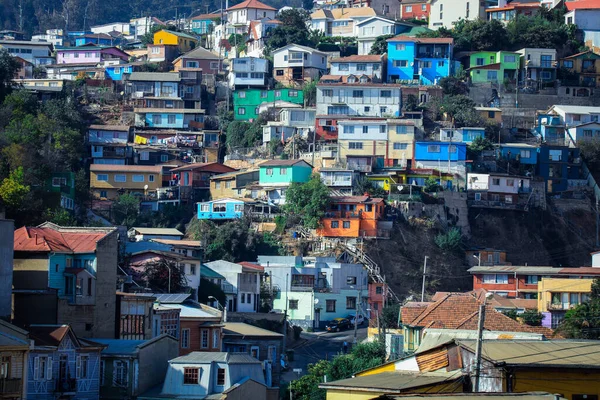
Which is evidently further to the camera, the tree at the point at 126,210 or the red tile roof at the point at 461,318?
the tree at the point at 126,210

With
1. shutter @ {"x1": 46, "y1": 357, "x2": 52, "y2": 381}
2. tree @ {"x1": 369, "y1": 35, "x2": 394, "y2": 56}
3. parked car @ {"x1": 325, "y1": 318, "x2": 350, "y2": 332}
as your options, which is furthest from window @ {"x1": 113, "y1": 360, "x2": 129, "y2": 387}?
tree @ {"x1": 369, "y1": 35, "x2": 394, "y2": 56}

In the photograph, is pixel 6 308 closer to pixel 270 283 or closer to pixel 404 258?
pixel 270 283

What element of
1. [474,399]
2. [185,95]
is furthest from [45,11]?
[474,399]

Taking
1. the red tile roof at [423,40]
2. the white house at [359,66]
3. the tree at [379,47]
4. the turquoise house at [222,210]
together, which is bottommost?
the turquoise house at [222,210]

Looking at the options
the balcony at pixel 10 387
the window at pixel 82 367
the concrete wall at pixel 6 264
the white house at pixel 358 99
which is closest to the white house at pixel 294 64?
the white house at pixel 358 99

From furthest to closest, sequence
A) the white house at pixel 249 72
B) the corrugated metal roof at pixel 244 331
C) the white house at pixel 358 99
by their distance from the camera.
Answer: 1. the white house at pixel 249 72
2. the white house at pixel 358 99
3. the corrugated metal roof at pixel 244 331

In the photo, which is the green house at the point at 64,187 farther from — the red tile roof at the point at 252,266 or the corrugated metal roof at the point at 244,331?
the corrugated metal roof at the point at 244,331

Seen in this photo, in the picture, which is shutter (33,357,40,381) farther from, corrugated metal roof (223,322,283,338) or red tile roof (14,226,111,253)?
corrugated metal roof (223,322,283,338)
